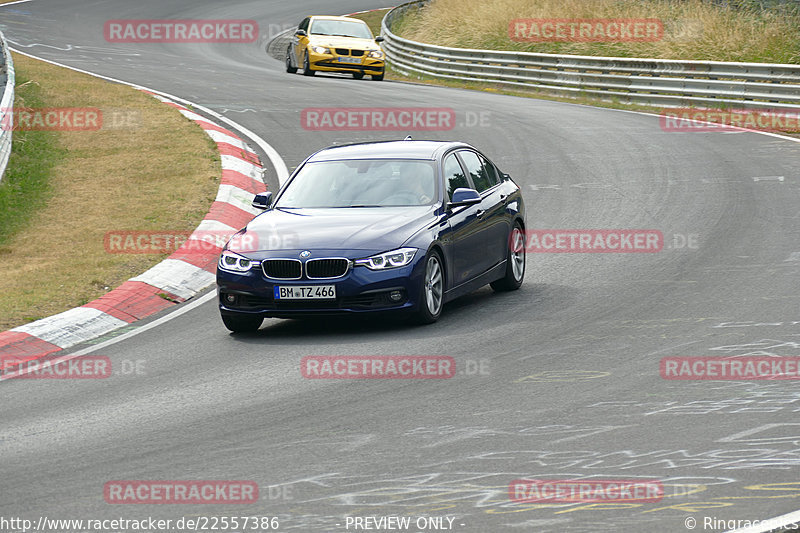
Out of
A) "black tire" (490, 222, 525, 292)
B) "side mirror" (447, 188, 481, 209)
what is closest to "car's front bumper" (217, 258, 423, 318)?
"side mirror" (447, 188, 481, 209)

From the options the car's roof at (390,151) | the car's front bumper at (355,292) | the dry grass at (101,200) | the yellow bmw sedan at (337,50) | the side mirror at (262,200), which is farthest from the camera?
the yellow bmw sedan at (337,50)

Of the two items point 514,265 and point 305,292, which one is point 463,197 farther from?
point 305,292

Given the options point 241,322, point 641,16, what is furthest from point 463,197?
point 641,16

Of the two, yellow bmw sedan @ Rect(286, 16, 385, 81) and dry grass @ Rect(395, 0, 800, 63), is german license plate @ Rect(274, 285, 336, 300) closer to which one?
dry grass @ Rect(395, 0, 800, 63)

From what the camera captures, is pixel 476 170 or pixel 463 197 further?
pixel 476 170

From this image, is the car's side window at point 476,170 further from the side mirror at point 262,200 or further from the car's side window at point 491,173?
the side mirror at point 262,200

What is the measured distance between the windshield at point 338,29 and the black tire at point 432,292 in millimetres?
23891

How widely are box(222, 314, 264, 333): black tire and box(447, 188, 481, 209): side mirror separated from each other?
2006 millimetres

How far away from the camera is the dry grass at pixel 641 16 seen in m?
30.4

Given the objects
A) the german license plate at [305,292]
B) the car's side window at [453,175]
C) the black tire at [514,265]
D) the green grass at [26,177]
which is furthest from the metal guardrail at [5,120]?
the german license plate at [305,292]

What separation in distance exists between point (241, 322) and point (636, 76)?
19.5 metres

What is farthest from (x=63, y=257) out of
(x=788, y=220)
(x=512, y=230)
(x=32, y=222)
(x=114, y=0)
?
(x=114, y=0)

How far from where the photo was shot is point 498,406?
7895mm

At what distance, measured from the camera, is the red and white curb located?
10.5m
